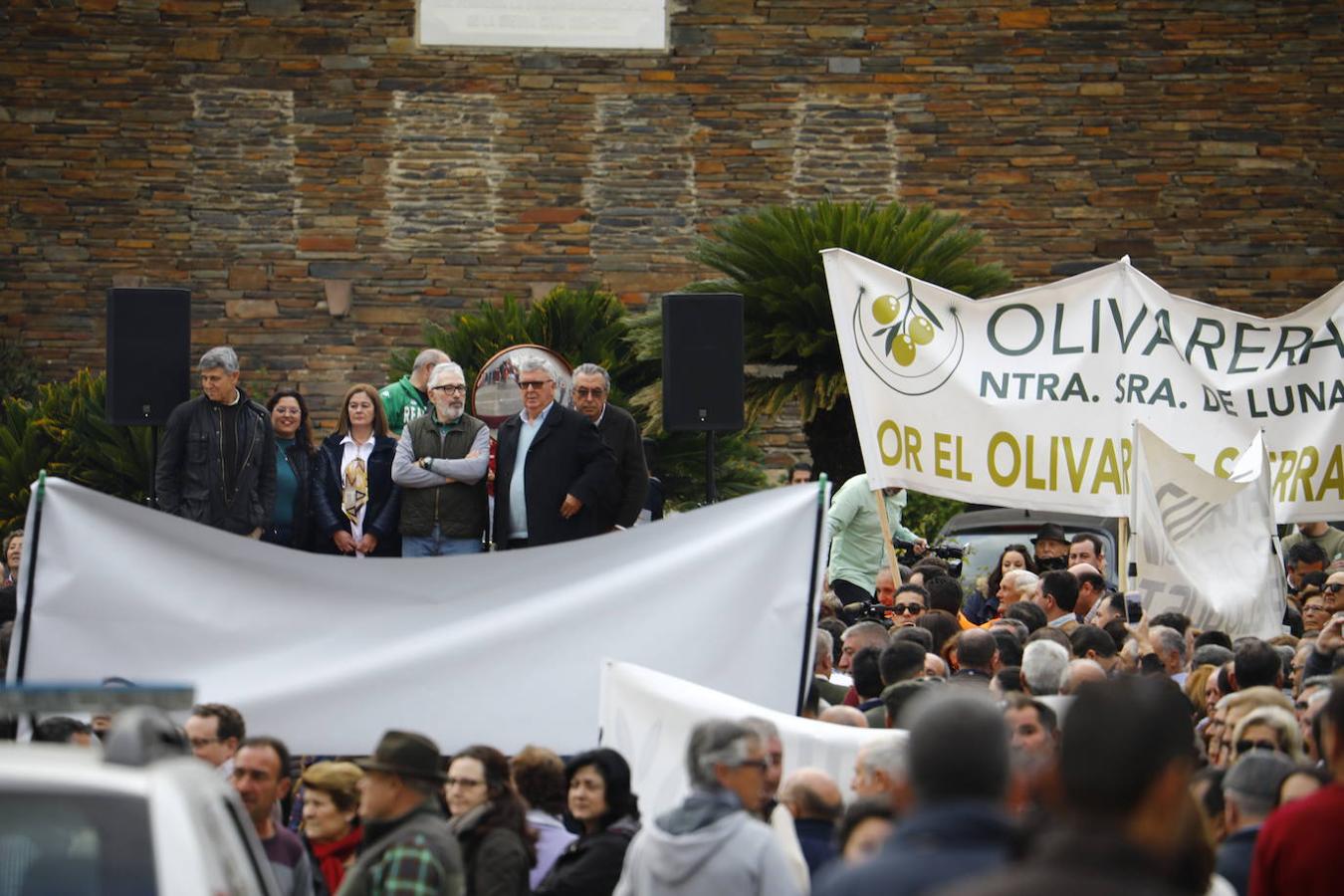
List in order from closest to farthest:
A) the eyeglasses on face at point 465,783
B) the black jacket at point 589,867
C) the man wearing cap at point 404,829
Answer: the man wearing cap at point 404,829 < the black jacket at point 589,867 < the eyeglasses on face at point 465,783

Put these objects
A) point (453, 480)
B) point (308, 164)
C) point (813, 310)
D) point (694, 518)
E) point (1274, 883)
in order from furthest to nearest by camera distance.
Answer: point (308, 164) < point (813, 310) < point (453, 480) < point (694, 518) < point (1274, 883)

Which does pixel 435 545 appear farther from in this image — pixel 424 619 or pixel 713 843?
pixel 713 843

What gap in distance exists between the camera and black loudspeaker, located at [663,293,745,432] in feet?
35.9

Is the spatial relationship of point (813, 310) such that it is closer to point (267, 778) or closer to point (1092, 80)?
point (1092, 80)

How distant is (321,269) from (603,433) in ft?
32.7

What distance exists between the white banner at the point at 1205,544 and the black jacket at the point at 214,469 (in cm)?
378

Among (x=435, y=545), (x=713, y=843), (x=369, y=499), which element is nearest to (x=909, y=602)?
(x=435, y=545)

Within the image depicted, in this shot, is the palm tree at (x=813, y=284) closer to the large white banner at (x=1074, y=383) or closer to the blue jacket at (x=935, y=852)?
the large white banner at (x=1074, y=383)

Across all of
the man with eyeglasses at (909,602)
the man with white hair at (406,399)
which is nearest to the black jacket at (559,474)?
the man with eyeglasses at (909,602)

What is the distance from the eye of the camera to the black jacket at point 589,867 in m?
5.20

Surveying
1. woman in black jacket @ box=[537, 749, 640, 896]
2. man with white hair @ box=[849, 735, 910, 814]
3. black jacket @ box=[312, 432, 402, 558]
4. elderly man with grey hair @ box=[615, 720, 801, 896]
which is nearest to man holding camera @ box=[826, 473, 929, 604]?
black jacket @ box=[312, 432, 402, 558]

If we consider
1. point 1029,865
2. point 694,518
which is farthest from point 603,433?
point 1029,865

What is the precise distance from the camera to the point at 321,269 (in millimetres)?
18703

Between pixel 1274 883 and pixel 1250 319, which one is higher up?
pixel 1250 319
